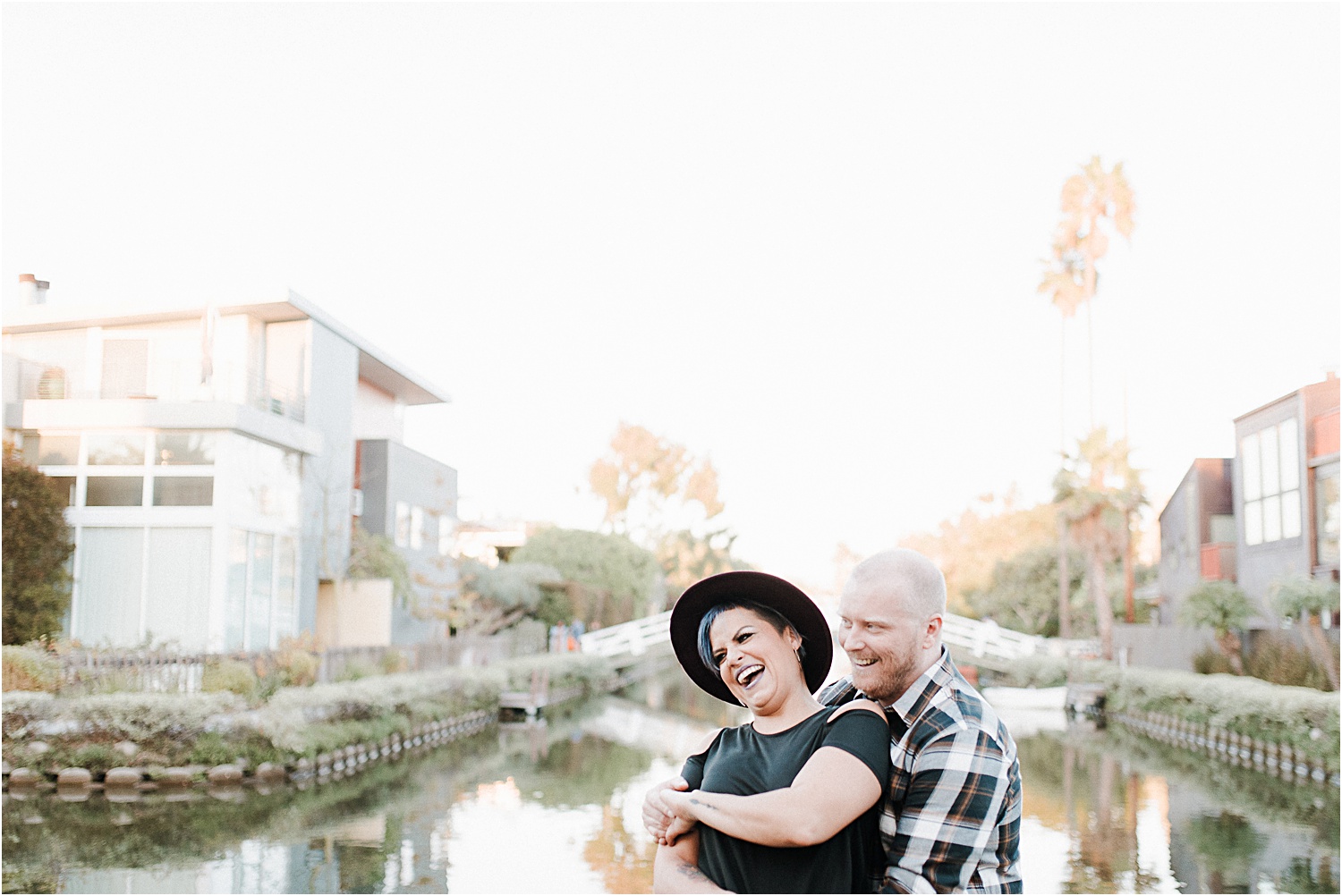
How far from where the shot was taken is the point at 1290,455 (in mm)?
22328

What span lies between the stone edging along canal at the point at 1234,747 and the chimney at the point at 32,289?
73.4ft

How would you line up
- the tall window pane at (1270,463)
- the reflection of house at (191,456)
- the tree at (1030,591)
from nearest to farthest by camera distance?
the reflection of house at (191,456), the tall window pane at (1270,463), the tree at (1030,591)

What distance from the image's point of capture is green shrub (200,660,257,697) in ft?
47.9

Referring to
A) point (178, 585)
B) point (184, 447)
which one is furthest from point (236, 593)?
point (184, 447)

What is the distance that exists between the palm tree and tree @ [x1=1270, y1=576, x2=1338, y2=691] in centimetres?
1206

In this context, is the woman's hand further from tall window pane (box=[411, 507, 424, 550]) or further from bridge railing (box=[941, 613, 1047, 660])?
bridge railing (box=[941, 613, 1047, 660])

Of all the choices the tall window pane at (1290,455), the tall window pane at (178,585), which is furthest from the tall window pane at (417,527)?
the tall window pane at (1290,455)

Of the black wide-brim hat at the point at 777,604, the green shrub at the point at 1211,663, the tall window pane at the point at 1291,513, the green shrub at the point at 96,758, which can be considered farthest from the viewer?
the tall window pane at the point at 1291,513

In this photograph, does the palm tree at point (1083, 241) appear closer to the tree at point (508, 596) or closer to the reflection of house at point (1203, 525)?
the reflection of house at point (1203, 525)

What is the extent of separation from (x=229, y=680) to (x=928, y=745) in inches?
561

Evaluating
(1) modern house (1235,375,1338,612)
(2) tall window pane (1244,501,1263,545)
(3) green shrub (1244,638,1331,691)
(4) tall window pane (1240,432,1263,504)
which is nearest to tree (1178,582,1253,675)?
(1) modern house (1235,375,1338,612)

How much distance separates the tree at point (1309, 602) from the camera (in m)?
16.6

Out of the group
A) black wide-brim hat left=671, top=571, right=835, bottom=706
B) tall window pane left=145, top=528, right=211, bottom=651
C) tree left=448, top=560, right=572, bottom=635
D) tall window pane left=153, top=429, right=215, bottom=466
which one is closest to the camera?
black wide-brim hat left=671, top=571, right=835, bottom=706

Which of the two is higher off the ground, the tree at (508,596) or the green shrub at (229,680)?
the tree at (508,596)
